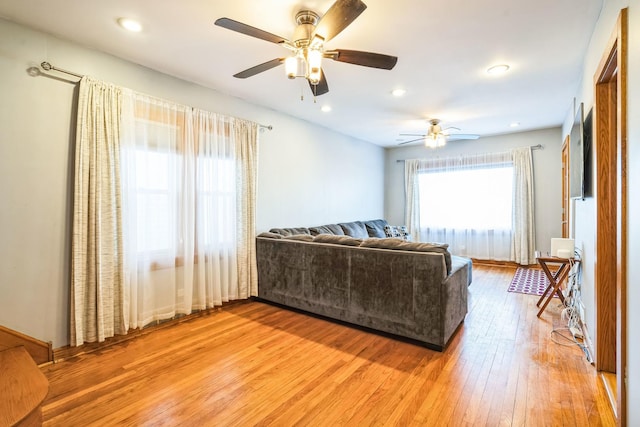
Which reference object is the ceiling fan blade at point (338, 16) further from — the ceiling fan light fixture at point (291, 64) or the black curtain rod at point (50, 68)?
the black curtain rod at point (50, 68)

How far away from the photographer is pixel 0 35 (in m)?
2.23

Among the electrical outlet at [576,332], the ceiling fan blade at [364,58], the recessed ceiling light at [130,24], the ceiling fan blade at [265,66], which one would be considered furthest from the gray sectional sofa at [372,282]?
the recessed ceiling light at [130,24]

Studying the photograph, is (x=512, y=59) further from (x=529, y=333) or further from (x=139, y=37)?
(x=139, y=37)

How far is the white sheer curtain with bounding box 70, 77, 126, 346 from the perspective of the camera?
8.26ft

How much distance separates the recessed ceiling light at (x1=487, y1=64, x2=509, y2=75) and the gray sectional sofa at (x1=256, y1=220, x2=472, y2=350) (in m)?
1.86

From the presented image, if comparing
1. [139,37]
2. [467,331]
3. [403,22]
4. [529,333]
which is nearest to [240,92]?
[139,37]

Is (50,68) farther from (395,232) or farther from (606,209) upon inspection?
(395,232)

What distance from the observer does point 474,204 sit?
249 inches

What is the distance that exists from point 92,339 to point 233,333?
1.15 m

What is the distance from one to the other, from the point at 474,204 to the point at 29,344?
675cm

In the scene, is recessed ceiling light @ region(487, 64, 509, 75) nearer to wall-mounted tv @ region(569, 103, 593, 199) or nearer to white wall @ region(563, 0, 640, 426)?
wall-mounted tv @ region(569, 103, 593, 199)

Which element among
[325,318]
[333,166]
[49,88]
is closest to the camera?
[49,88]

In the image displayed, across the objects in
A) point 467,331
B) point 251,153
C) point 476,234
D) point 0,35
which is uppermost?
point 0,35

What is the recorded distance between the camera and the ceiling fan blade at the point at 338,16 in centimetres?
165
